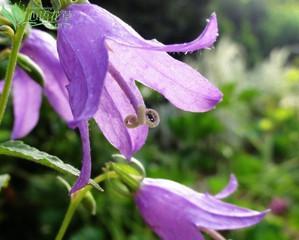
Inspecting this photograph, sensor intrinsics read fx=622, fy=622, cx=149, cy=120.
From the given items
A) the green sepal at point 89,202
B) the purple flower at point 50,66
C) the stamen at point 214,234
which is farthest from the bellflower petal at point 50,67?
the stamen at point 214,234

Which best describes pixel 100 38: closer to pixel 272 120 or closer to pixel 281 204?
pixel 281 204

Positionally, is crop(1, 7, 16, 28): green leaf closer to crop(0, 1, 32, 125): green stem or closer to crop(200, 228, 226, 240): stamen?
crop(0, 1, 32, 125): green stem

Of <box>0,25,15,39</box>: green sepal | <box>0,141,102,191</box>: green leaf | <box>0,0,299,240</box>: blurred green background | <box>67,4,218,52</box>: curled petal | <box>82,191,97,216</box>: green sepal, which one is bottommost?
<box>0,141,102,191</box>: green leaf

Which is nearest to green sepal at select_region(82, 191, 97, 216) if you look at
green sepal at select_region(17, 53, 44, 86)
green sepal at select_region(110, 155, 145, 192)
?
green sepal at select_region(110, 155, 145, 192)

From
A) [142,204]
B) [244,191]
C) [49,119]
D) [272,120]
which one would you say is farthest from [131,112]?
[272,120]

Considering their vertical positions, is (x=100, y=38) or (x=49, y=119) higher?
(x=49, y=119)

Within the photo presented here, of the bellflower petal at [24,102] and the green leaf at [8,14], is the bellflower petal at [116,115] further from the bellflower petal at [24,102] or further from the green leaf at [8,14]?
the bellflower petal at [24,102]

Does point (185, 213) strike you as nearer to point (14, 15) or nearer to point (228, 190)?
point (228, 190)
